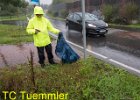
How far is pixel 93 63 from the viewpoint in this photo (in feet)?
30.9

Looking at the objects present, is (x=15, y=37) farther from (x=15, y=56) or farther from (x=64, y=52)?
(x=64, y=52)

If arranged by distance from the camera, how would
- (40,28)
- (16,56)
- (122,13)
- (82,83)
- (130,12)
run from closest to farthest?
1. (82,83)
2. (40,28)
3. (16,56)
4. (130,12)
5. (122,13)

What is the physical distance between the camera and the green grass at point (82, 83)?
6.56 metres

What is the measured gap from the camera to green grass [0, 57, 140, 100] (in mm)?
6559

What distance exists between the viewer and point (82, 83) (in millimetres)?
7266

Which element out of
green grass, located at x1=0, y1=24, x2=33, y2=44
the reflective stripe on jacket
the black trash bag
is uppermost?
the reflective stripe on jacket

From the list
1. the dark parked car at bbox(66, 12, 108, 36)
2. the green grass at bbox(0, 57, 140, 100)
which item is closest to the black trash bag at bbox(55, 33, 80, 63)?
the green grass at bbox(0, 57, 140, 100)

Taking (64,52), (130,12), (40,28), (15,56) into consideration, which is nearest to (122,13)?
(130,12)

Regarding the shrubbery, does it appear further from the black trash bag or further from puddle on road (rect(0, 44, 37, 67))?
the black trash bag

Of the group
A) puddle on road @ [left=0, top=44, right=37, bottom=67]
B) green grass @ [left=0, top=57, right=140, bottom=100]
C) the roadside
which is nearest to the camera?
green grass @ [left=0, top=57, right=140, bottom=100]

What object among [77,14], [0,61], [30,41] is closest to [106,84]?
[0,61]

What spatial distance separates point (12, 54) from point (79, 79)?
5.74 metres

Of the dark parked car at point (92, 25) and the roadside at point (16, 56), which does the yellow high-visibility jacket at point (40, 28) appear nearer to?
the roadside at point (16, 56)

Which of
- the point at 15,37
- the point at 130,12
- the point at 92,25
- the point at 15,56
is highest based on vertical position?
the point at 130,12
